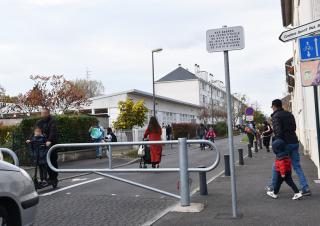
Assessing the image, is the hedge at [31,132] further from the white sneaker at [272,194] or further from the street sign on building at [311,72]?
the street sign on building at [311,72]

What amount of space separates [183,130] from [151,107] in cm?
432

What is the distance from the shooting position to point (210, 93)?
9844 centimetres

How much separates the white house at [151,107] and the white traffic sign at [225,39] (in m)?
34.7

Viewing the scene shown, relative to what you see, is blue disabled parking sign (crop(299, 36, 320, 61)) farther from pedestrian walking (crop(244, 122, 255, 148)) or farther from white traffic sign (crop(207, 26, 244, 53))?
pedestrian walking (crop(244, 122, 255, 148))

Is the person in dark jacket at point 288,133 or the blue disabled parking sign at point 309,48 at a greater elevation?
the blue disabled parking sign at point 309,48

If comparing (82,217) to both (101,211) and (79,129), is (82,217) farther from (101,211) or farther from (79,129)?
(79,129)

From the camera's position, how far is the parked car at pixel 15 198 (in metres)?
4.66

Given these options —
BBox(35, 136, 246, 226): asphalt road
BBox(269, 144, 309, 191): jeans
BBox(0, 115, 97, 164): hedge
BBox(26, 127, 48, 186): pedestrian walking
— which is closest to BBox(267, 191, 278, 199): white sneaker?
BBox(269, 144, 309, 191): jeans

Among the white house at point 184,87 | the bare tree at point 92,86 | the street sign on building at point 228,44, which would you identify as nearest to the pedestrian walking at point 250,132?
the street sign on building at point 228,44

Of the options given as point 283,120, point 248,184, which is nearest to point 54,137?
point 248,184

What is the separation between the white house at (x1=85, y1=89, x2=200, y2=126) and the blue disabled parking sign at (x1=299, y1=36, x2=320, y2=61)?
3365 centimetres

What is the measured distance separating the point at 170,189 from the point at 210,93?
291 ft

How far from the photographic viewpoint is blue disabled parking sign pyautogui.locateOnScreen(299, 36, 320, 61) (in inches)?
331

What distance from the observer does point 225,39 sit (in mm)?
7051
